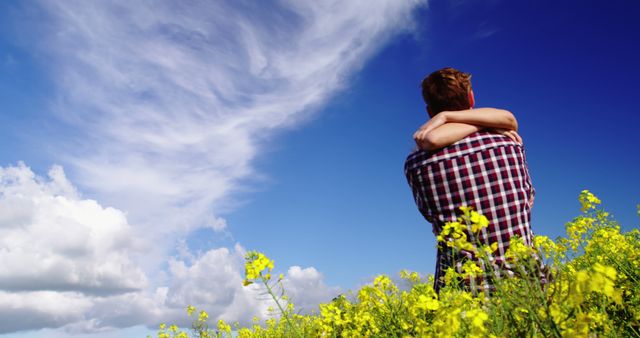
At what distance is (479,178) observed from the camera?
8.86ft

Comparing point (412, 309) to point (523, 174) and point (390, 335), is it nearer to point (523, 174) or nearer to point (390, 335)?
point (390, 335)

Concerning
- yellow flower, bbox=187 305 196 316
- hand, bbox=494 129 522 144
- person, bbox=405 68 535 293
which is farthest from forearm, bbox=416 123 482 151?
yellow flower, bbox=187 305 196 316

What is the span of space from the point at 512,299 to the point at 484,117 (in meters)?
1.07

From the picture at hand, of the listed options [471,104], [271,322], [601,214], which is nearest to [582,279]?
[471,104]

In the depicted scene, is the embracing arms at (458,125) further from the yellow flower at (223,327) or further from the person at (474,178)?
the yellow flower at (223,327)

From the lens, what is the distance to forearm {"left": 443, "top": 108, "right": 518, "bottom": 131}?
2.77 metres

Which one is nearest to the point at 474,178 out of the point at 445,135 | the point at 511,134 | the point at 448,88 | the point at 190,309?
the point at 445,135

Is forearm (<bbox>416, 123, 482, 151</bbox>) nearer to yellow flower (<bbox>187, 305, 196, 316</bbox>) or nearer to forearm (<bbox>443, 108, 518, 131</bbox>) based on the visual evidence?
forearm (<bbox>443, 108, 518, 131</bbox>)

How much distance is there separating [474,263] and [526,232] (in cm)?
39

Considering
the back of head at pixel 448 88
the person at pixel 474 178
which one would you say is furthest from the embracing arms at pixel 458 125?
the back of head at pixel 448 88

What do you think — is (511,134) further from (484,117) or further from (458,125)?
(458,125)

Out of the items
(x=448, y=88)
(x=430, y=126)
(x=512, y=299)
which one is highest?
(x=448, y=88)

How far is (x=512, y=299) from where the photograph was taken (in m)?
2.08

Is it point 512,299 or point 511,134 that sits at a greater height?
point 511,134
